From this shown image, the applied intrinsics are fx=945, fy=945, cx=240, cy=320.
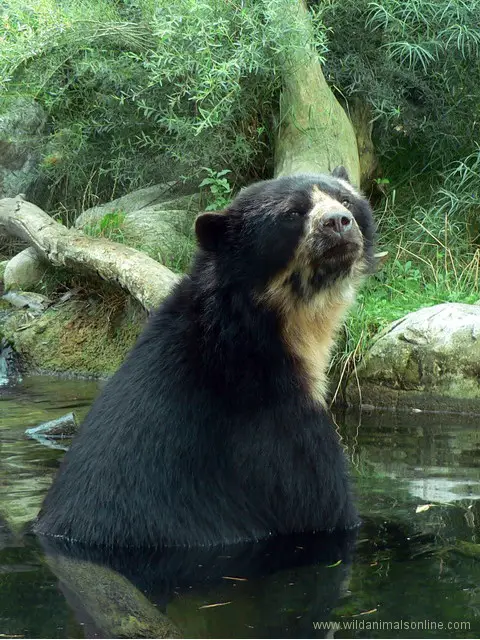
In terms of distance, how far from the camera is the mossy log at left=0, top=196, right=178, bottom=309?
8.66 m

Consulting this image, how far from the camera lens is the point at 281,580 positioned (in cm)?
387

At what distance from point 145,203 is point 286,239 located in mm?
7471

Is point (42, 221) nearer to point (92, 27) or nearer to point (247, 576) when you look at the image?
point (92, 27)

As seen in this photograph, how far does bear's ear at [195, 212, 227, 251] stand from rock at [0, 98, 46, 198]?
7.99 m

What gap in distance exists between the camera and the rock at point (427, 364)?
755cm

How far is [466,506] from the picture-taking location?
488 cm

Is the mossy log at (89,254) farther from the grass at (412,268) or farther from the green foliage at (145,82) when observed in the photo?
the grass at (412,268)

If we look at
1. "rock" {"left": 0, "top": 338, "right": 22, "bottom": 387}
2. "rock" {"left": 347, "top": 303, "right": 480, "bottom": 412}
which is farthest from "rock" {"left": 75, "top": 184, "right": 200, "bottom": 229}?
"rock" {"left": 347, "top": 303, "right": 480, "bottom": 412}

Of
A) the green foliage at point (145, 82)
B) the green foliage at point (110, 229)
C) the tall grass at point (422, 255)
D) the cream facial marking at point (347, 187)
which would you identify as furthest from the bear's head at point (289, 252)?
the green foliage at point (110, 229)

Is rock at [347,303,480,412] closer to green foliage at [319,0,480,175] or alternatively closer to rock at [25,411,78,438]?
rock at [25,411,78,438]

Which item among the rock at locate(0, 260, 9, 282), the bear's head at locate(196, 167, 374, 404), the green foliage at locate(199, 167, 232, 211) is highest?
the bear's head at locate(196, 167, 374, 404)

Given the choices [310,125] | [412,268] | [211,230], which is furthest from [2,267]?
[211,230]

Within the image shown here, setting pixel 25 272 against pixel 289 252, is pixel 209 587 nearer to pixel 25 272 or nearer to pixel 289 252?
A: pixel 289 252

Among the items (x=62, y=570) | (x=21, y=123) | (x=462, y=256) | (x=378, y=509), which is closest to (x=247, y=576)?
(x=62, y=570)
